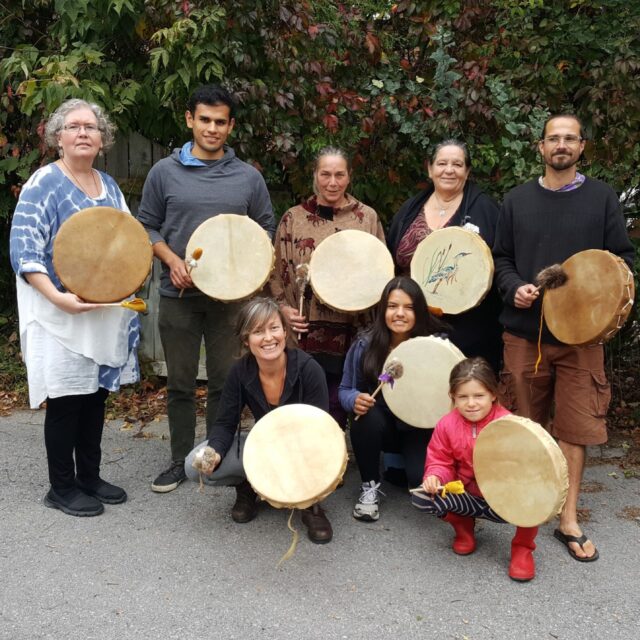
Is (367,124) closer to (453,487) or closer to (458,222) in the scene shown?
(458,222)

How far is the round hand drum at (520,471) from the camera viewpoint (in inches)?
101

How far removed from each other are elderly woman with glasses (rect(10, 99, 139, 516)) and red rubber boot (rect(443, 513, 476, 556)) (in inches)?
60.6

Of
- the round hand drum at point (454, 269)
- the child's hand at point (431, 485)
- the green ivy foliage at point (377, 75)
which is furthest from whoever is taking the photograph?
the green ivy foliage at point (377, 75)

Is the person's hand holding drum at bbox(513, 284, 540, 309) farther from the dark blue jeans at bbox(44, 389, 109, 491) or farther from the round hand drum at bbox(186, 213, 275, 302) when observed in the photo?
the dark blue jeans at bbox(44, 389, 109, 491)

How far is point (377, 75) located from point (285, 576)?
9.66 feet

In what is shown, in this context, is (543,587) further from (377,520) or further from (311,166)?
(311,166)

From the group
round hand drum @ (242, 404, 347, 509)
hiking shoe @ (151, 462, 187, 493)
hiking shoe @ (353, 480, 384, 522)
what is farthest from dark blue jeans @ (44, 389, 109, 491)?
hiking shoe @ (353, 480, 384, 522)

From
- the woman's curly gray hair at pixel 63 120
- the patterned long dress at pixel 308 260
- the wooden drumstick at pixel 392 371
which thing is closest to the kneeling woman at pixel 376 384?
the wooden drumstick at pixel 392 371

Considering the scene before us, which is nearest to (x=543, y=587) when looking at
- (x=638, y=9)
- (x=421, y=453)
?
(x=421, y=453)

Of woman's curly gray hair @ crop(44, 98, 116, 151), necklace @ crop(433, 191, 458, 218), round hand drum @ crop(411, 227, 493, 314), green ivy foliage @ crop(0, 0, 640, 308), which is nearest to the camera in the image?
woman's curly gray hair @ crop(44, 98, 116, 151)

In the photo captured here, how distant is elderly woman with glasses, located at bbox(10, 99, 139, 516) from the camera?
3.05 m

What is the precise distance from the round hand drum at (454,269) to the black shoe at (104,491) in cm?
168

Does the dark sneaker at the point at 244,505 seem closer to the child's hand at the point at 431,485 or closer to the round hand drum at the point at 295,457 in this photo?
the round hand drum at the point at 295,457

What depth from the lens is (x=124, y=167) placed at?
204 inches
